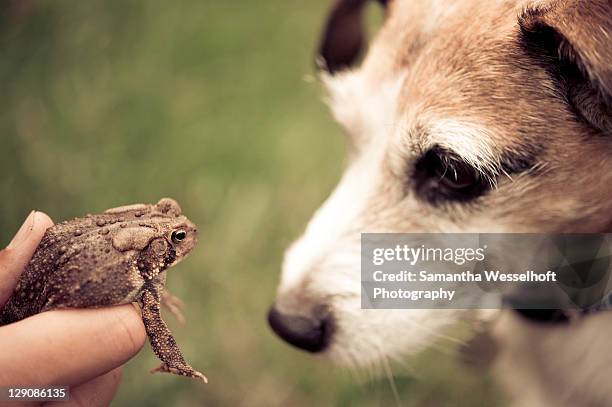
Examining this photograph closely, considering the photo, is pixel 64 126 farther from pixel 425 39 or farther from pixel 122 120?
pixel 425 39

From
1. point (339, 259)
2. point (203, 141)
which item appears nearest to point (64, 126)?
point (203, 141)

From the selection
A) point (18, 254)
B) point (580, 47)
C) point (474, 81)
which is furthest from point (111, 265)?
point (580, 47)

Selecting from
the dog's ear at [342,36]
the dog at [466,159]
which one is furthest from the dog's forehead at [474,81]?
the dog's ear at [342,36]

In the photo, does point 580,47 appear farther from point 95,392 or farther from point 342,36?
point 95,392

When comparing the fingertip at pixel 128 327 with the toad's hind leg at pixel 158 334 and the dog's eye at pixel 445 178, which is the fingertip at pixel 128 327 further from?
the dog's eye at pixel 445 178

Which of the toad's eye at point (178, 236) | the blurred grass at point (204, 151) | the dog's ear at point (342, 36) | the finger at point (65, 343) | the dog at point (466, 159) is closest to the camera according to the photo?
the finger at point (65, 343)

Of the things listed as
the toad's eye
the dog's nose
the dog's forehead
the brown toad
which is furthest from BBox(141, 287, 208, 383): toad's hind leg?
the dog's forehead
